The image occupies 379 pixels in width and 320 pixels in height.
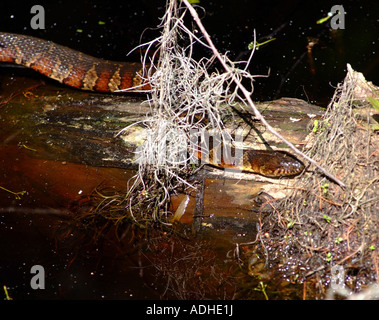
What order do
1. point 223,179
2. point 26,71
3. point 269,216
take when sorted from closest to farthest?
point 269,216, point 223,179, point 26,71

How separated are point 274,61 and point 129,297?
3883mm

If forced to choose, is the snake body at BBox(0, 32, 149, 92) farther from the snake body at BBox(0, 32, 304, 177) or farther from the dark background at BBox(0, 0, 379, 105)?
the dark background at BBox(0, 0, 379, 105)

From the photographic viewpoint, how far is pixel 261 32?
552cm

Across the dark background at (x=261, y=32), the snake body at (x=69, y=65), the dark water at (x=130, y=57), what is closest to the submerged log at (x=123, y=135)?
the dark water at (x=130, y=57)

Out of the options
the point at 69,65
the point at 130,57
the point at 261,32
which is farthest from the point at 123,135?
the point at 261,32

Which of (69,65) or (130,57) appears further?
(130,57)

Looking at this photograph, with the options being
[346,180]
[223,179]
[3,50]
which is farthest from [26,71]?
[346,180]

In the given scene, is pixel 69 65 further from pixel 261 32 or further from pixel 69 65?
pixel 261 32

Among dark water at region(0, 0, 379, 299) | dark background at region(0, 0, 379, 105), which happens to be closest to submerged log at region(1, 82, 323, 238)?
dark water at region(0, 0, 379, 299)

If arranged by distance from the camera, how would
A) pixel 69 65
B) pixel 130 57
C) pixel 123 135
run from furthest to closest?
pixel 130 57, pixel 69 65, pixel 123 135

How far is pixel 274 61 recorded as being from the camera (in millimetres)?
5102

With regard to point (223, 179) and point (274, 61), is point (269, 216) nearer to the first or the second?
point (223, 179)

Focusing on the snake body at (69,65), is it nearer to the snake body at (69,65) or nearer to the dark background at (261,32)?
the snake body at (69,65)
